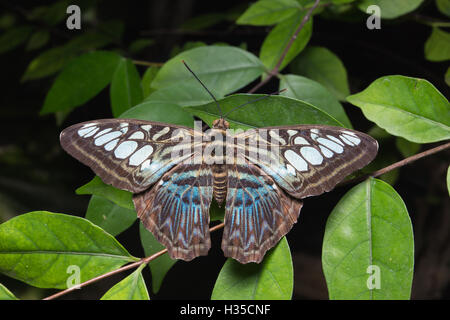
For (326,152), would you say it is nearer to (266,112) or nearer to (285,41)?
(266,112)

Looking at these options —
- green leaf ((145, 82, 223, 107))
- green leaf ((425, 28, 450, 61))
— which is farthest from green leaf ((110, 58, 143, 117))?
green leaf ((425, 28, 450, 61))

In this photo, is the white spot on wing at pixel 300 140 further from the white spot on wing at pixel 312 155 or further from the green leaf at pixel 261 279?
the green leaf at pixel 261 279

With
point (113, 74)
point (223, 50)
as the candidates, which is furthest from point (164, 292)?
point (223, 50)

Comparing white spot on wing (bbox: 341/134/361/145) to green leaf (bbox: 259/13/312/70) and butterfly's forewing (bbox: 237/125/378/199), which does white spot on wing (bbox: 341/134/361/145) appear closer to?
butterfly's forewing (bbox: 237/125/378/199)

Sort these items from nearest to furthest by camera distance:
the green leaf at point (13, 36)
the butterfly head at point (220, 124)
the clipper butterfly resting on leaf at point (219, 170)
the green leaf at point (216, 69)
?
the clipper butterfly resting on leaf at point (219, 170) → the butterfly head at point (220, 124) → the green leaf at point (216, 69) → the green leaf at point (13, 36)

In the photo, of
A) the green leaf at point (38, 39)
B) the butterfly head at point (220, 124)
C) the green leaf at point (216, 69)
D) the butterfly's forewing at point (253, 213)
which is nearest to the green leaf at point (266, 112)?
the butterfly head at point (220, 124)
